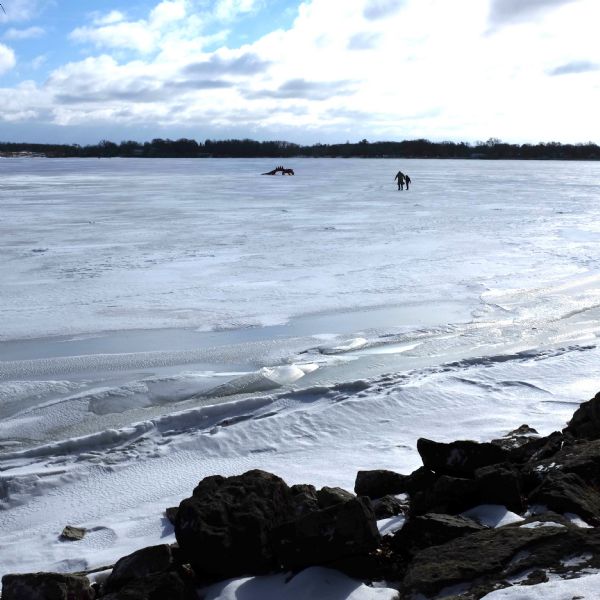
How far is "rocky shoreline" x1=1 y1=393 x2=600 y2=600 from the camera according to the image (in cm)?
287

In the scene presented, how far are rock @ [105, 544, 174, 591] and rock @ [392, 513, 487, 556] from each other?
3.30 feet

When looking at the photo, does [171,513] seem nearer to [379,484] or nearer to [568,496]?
[379,484]

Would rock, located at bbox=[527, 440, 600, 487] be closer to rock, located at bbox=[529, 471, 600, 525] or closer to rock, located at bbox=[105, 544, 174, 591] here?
rock, located at bbox=[529, 471, 600, 525]

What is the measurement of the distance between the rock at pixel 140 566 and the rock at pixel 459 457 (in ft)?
4.94

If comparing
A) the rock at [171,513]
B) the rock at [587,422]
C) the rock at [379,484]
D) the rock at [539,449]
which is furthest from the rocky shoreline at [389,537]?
the rock at [587,422]

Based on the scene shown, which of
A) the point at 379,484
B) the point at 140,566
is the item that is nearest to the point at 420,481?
the point at 379,484

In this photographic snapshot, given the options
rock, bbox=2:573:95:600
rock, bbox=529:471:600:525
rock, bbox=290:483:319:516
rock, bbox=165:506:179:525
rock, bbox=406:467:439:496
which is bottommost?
rock, bbox=165:506:179:525

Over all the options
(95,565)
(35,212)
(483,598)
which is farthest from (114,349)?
(35,212)

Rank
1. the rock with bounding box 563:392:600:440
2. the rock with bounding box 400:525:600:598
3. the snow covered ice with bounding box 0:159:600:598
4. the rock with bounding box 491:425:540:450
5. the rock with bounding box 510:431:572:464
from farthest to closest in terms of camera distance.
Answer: the rock with bounding box 491:425:540:450 → the snow covered ice with bounding box 0:159:600:598 → the rock with bounding box 563:392:600:440 → the rock with bounding box 510:431:572:464 → the rock with bounding box 400:525:600:598

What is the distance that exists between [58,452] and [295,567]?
2447 millimetres

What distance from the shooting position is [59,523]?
412 cm

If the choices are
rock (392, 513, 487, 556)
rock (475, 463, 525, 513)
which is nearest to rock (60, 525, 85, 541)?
rock (392, 513, 487, 556)

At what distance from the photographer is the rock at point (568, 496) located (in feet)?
11.0

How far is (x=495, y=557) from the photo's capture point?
2.89m
